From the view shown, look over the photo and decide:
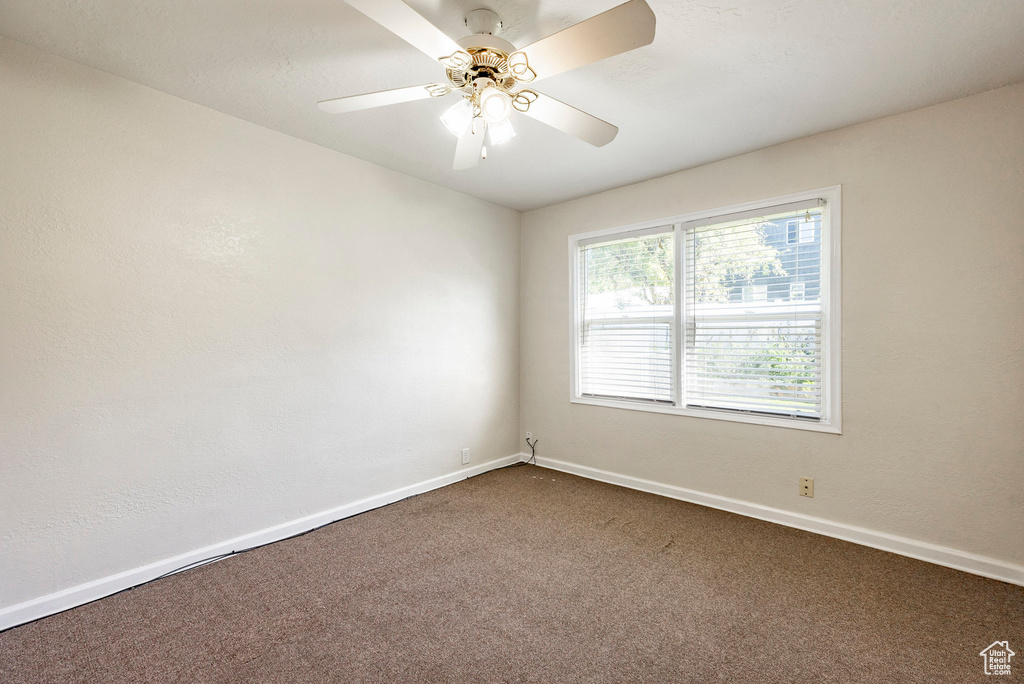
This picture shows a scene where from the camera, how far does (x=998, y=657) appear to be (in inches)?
68.2

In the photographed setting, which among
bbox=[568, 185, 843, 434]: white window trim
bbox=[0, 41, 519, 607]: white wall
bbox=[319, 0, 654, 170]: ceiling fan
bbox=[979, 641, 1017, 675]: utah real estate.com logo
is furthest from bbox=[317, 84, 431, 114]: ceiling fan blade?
bbox=[979, 641, 1017, 675]: utah real estate.com logo

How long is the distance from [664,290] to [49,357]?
3.57 meters

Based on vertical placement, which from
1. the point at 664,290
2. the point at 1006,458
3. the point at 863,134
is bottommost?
the point at 1006,458

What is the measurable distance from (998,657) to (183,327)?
3.79 meters

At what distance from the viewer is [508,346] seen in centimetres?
434

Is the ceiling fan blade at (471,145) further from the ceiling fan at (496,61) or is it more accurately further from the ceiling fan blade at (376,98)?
the ceiling fan blade at (376,98)

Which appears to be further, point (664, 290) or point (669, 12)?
point (664, 290)

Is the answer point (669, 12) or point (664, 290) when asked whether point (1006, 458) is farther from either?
point (669, 12)

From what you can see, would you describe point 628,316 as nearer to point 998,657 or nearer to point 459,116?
point 459,116

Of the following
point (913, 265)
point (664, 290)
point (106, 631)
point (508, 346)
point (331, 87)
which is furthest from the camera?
point (508, 346)

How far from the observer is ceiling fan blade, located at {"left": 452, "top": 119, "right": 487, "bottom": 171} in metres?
2.01

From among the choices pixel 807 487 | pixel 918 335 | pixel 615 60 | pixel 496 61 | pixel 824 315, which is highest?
pixel 615 60

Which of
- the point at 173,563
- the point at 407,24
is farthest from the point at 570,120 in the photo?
the point at 173,563

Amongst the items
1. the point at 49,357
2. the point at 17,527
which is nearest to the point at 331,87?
the point at 49,357
